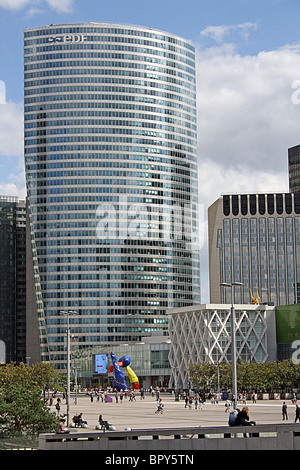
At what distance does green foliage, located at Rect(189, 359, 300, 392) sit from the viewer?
4688 inches

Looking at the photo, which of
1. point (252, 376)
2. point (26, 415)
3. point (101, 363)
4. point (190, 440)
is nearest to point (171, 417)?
point (26, 415)

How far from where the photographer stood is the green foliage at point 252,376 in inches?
4688

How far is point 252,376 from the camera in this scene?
120 metres

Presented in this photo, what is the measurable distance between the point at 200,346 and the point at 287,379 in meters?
30.1

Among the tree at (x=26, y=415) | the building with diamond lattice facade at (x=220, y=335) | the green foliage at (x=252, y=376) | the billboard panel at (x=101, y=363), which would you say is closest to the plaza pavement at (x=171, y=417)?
the tree at (x=26, y=415)

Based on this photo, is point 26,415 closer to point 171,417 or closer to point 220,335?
point 171,417

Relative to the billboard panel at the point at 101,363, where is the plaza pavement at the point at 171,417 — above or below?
below

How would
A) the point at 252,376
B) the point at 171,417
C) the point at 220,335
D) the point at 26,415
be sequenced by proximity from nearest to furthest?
the point at 26,415 → the point at 171,417 → the point at 252,376 → the point at 220,335

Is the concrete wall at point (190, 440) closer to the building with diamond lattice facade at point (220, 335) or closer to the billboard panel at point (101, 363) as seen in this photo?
the building with diamond lattice facade at point (220, 335)

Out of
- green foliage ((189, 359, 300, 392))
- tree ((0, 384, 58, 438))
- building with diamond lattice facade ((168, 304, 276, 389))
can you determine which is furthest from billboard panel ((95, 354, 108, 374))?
tree ((0, 384, 58, 438))

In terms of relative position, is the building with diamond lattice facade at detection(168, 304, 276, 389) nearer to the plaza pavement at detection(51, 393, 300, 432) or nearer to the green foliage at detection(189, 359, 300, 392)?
the green foliage at detection(189, 359, 300, 392)
